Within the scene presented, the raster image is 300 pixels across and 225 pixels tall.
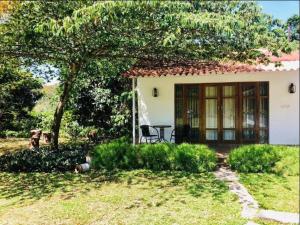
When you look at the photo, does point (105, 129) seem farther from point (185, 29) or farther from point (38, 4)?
point (185, 29)

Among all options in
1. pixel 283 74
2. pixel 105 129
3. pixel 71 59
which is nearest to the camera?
pixel 71 59

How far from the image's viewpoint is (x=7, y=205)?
389 inches

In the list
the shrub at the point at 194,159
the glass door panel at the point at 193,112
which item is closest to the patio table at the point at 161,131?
the glass door panel at the point at 193,112

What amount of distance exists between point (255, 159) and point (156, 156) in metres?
3.60

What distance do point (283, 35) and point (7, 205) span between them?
10.1m

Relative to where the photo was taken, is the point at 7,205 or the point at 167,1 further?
the point at 7,205

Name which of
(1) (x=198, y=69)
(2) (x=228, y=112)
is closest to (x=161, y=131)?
(2) (x=228, y=112)

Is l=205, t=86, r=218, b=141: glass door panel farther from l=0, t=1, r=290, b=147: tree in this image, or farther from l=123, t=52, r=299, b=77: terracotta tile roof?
l=0, t=1, r=290, b=147: tree

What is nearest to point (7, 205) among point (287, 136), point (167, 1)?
point (167, 1)

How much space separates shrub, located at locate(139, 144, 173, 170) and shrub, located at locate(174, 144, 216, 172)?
340 mm

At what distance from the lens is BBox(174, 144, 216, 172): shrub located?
1367cm

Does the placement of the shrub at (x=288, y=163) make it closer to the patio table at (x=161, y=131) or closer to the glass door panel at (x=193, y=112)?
the patio table at (x=161, y=131)

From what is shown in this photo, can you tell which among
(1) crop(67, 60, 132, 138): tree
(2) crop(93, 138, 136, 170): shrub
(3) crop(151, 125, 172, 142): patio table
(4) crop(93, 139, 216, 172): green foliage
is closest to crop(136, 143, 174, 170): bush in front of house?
(4) crop(93, 139, 216, 172): green foliage

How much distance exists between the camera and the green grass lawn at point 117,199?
346 inches
